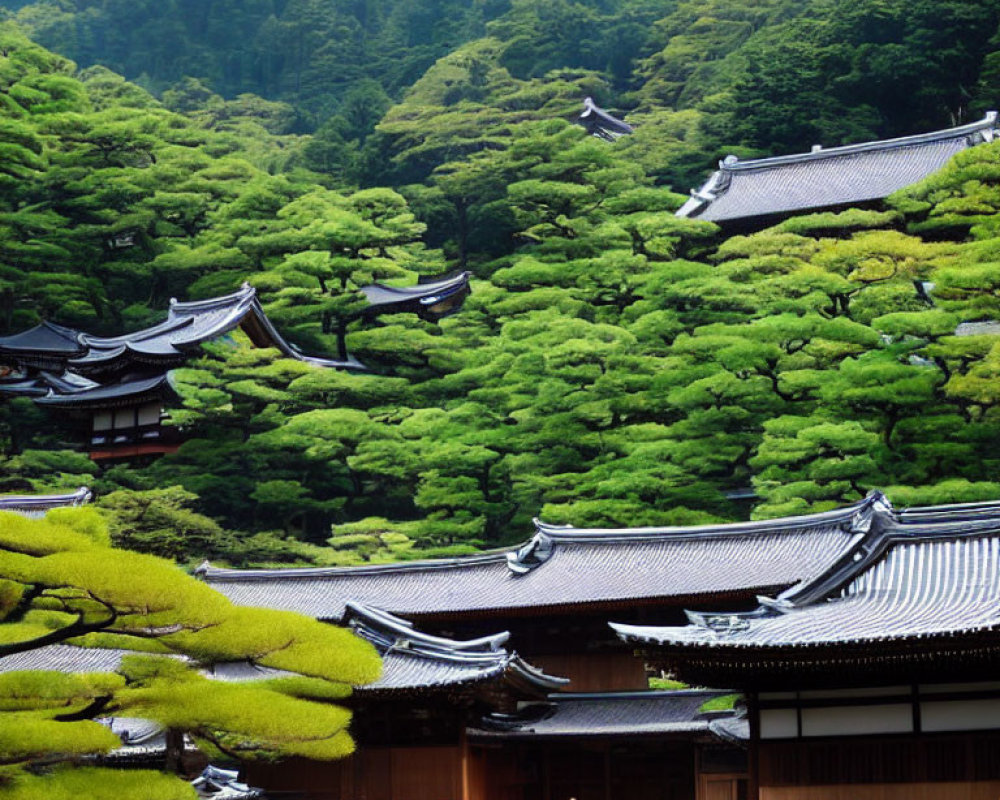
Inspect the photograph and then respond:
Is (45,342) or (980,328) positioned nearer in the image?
(980,328)

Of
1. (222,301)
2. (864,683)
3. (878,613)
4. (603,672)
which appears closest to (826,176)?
(222,301)

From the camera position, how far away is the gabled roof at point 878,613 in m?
14.9

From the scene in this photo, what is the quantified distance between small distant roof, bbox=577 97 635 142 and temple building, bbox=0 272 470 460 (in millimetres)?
24739

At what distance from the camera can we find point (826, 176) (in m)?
42.8

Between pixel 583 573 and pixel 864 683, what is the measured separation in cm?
846

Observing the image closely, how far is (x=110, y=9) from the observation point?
3455 inches

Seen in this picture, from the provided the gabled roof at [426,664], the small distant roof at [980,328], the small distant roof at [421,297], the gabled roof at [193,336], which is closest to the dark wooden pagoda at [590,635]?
the gabled roof at [426,664]

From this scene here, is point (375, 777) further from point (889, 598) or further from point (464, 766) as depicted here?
point (889, 598)

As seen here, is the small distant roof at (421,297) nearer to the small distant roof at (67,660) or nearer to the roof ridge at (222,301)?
the roof ridge at (222,301)

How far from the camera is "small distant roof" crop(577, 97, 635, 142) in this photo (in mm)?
62469

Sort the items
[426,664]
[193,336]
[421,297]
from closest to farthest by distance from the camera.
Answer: [426,664], [193,336], [421,297]

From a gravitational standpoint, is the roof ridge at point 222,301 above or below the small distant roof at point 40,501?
above

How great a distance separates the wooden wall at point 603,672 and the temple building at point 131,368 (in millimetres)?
15080

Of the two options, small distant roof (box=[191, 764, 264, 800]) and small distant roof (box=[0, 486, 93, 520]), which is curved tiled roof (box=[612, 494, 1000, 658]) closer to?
small distant roof (box=[191, 764, 264, 800])
